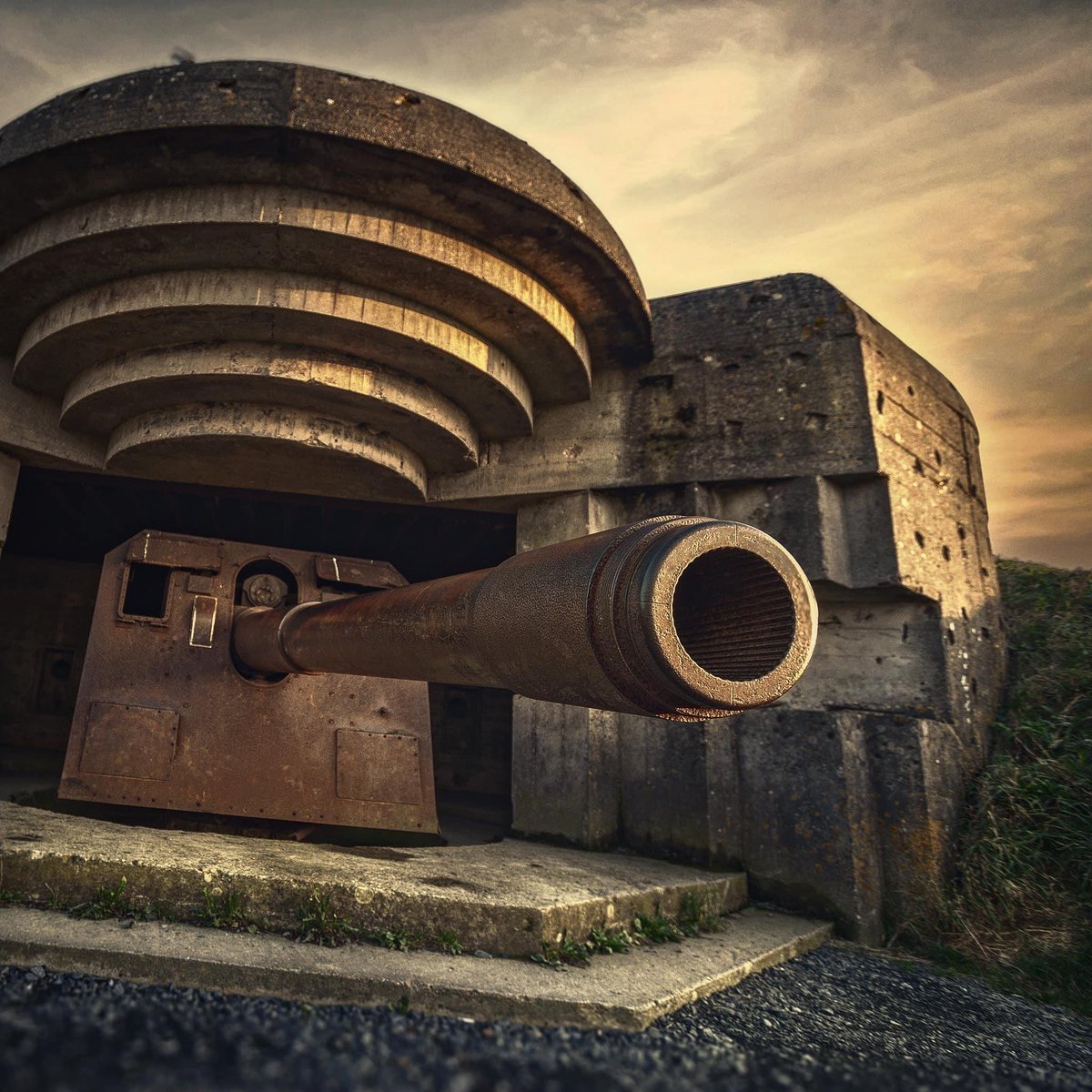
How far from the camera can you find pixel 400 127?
11.5 feet

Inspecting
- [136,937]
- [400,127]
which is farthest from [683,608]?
[400,127]

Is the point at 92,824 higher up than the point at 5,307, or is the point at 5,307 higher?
the point at 5,307

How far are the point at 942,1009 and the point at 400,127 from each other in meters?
4.47

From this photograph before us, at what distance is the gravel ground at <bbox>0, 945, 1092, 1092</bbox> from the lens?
145 cm

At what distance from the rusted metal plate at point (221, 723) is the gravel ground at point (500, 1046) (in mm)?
2049

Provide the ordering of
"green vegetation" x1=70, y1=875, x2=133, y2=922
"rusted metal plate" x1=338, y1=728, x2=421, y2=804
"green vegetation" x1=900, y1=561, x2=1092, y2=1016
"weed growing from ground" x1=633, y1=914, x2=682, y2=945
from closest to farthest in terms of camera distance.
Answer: "green vegetation" x1=70, y1=875, x2=133, y2=922 → "weed growing from ground" x1=633, y1=914, x2=682, y2=945 → "green vegetation" x1=900, y1=561, x2=1092, y2=1016 → "rusted metal plate" x1=338, y1=728, x2=421, y2=804

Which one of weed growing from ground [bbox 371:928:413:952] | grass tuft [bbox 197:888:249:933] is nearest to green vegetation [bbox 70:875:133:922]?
grass tuft [bbox 197:888:249:933]

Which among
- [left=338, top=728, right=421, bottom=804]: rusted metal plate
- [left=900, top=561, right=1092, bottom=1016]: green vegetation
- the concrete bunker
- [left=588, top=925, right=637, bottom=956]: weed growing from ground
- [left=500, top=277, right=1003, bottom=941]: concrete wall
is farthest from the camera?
[left=338, top=728, right=421, bottom=804]: rusted metal plate

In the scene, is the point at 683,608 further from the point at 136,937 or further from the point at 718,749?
the point at 718,749

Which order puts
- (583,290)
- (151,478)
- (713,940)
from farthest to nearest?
(151,478), (583,290), (713,940)

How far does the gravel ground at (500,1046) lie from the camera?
1449 millimetres

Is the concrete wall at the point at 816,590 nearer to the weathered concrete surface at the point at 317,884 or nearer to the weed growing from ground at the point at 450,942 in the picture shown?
the weathered concrete surface at the point at 317,884

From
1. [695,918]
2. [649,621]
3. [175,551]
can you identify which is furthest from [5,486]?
[649,621]

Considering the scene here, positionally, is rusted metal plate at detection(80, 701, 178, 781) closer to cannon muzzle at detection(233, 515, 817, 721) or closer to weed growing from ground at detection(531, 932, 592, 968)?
weed growing from ground at detection(531, 932, 592, 968)
